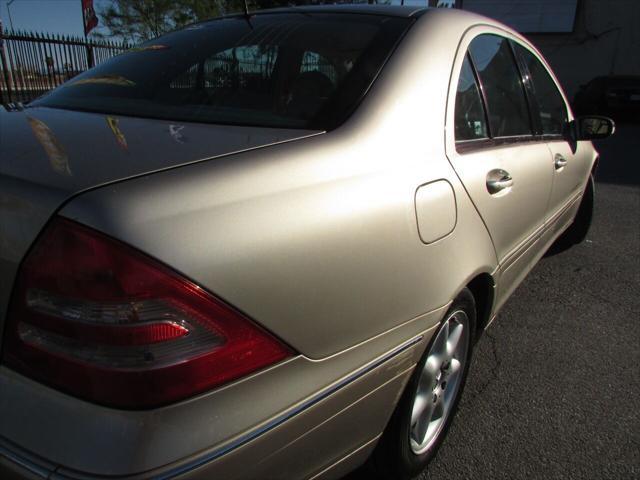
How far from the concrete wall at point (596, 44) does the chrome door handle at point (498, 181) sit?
19675mm

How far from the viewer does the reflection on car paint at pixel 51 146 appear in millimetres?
1072

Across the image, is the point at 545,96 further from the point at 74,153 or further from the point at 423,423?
the point at 74,153

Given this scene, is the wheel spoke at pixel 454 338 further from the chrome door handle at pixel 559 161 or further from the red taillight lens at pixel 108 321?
the chrome door handle at pixel 559 161

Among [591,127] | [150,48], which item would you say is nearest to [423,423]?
[150,48]

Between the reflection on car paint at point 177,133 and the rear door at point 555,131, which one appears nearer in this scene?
the reflection on car paint at point 177,133

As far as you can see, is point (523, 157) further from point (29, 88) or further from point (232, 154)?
point (29, 88)

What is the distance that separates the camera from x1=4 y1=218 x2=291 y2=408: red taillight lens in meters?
0.96

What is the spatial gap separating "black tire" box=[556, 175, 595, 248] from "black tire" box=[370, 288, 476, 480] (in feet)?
9.31

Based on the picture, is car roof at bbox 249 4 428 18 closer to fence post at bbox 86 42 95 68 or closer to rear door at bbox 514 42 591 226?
rear door at bbox 514 42 591 226

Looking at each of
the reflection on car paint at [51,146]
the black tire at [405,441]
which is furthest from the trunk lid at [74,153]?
the black tire at [405,441]

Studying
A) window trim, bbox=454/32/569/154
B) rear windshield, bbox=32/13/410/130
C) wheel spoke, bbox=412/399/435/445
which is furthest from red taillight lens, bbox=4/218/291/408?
window trim, bbox=454/32/569/154

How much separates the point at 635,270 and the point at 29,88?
10.9 meters

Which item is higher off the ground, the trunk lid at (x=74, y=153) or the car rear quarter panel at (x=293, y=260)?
the trunk lid at (x=74, y=153)

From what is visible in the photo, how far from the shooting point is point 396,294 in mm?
1412
